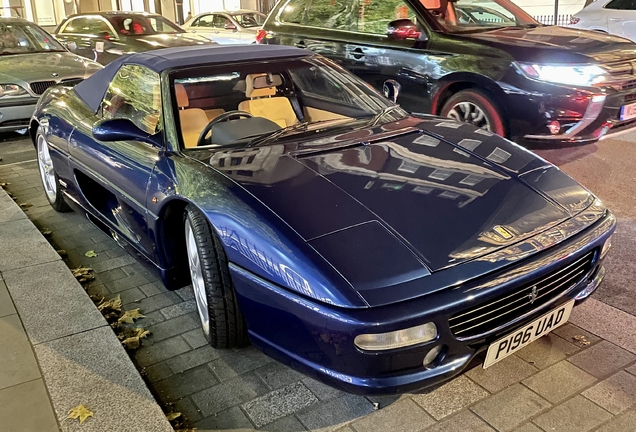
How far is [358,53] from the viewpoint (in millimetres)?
6258

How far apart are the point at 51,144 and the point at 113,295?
147 cm

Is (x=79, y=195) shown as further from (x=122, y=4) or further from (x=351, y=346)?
(x=122, y=4)

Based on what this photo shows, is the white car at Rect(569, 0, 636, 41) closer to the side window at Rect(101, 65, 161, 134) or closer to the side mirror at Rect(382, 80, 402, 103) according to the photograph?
the side mirror at Rect(382, 80, 402, 103)

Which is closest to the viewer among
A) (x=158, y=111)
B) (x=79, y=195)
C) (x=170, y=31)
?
(x=158, y=111)

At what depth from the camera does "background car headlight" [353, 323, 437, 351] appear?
6.65 ft

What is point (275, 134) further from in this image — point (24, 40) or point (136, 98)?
point (24, 40)

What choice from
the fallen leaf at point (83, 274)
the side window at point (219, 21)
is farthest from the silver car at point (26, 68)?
the side window at point (219, 21)

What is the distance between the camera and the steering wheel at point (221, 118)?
3.17 meters

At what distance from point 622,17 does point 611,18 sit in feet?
0.57

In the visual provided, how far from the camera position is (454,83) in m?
5.50

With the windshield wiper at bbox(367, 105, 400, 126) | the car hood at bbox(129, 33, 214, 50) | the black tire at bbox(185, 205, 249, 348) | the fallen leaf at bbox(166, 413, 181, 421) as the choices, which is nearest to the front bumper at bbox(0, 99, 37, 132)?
the car hood at bbox(129, 33, 214, 50)

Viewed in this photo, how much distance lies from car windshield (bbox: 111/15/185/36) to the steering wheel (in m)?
8.76

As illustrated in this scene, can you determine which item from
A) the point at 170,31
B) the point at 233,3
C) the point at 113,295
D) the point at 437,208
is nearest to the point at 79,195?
the point at 113,295

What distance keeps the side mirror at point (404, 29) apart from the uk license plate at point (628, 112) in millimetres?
1932
